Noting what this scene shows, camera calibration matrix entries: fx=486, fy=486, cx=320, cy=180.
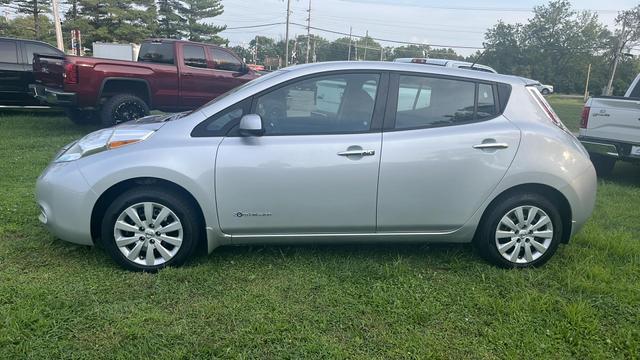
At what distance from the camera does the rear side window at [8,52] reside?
1007 cm

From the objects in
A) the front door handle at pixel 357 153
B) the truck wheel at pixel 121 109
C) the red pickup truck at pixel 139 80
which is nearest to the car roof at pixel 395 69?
the front door handle at pixel 357 153

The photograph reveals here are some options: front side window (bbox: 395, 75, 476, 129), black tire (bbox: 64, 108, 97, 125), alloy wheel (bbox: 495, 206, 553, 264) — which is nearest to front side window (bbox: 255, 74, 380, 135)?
front side window (bbox: 395, 75, 476, 129)

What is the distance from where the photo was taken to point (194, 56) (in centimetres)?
989

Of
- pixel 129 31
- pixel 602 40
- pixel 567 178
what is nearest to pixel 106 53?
pixel 129 31

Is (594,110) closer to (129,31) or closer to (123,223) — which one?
(123,223)

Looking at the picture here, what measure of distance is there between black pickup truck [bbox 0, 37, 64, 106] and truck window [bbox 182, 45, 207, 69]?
259 cm

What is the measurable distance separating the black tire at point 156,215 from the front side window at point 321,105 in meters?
0.82

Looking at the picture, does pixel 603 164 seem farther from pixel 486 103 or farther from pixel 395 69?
pixel 395 69

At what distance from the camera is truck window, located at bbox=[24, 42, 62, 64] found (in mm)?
10305

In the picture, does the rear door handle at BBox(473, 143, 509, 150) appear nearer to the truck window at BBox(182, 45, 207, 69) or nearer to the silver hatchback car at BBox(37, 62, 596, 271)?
the silver hatchback car at BBox(37, 62, 596, 271)

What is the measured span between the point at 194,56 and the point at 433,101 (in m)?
7.30

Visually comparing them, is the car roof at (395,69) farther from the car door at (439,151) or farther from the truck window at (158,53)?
the truck window at (158,53)

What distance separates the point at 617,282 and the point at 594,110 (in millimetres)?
4144

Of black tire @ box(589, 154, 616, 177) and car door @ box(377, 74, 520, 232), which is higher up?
car door @ box(377, 74, 520, 232)
